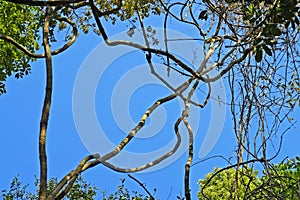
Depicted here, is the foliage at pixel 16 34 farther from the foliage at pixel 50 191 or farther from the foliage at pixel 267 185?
the foliage at pixel 267 185

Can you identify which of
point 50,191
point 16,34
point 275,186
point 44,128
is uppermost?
point 16,34

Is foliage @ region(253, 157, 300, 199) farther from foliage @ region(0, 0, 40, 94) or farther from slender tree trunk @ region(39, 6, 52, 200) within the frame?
foliage @ region(0, 0, 40, 94)

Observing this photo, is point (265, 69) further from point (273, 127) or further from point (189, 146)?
point (189, 146)

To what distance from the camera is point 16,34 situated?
6.31 meters

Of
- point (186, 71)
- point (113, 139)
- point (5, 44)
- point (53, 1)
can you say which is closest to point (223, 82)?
point (186, 71)

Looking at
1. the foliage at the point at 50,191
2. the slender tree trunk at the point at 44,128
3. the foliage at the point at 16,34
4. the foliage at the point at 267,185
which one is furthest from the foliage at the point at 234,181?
the foliage at the point at 16,34

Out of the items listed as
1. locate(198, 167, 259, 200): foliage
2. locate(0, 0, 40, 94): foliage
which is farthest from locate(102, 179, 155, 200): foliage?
locate(0, 0, 40, 94): foliage

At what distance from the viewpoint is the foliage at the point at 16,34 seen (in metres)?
6.20

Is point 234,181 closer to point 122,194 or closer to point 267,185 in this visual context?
point 267,185

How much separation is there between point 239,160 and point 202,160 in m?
0.33

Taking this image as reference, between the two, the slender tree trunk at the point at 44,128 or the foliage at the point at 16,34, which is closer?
the slender tree trunk at the point at 44,128

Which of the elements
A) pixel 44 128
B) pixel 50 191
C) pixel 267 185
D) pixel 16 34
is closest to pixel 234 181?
pixel 267 185

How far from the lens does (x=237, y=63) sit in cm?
166

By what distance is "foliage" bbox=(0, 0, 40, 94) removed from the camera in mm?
6199
